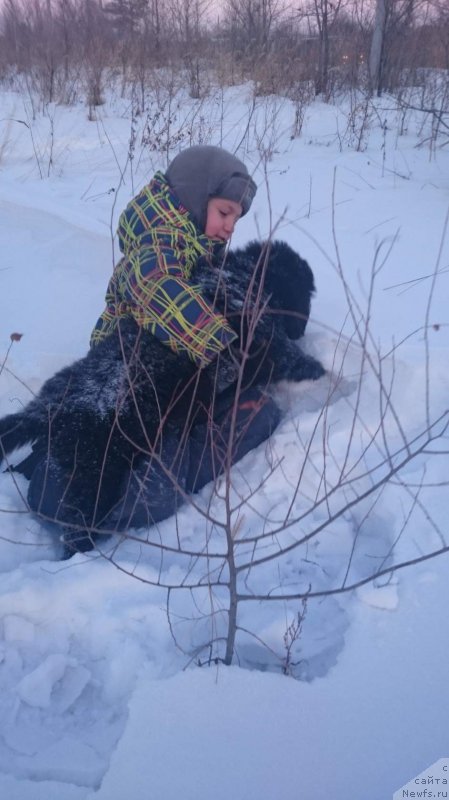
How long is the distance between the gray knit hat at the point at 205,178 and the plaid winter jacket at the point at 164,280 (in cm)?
4

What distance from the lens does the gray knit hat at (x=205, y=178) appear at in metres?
2.10

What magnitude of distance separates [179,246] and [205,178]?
0.26 metres

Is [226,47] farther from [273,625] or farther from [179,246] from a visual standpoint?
[273,625]

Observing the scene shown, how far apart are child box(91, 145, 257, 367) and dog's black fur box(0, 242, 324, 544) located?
0.23 feet

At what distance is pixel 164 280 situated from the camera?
6.44 ft

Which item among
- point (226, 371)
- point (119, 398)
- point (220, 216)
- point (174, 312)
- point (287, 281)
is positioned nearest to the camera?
point (119, 398)

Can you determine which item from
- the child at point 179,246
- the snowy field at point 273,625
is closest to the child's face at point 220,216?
the child at point 179,246

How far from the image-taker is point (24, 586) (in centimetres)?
160

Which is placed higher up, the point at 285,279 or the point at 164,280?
the point at 164,280

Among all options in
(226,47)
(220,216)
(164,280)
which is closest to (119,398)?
(164,280)

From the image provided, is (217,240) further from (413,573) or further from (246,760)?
(246,760)

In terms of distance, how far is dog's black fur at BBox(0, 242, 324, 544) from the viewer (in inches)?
68.7

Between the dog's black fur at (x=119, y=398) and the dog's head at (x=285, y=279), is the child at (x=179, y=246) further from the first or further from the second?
the dog's head at (x=285, y=279)

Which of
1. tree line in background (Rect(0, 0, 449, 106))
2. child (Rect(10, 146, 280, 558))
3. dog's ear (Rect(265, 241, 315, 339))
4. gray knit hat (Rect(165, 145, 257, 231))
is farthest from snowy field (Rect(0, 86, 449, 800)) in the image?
tree line in background (Rect(0, 0, 449, 106))
